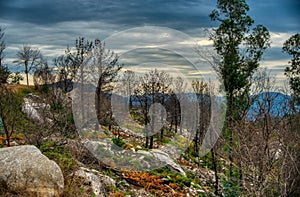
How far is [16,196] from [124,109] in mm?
11103

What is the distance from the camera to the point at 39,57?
113 ft

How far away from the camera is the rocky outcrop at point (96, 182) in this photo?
413 inches

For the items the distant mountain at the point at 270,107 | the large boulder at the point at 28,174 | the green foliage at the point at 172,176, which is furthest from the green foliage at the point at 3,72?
the distant mountain at the point at 270,107

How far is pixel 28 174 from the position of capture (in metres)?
7.65

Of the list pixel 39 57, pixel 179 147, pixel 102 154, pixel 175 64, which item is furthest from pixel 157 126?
pixel 39 57

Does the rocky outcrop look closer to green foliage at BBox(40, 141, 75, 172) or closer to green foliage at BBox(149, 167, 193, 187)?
green foliage at BBox(40, 141, 75, 172)

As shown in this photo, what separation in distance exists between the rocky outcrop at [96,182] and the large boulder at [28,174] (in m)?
2.27

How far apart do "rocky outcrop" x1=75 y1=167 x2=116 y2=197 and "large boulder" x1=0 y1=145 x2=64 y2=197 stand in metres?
2.27

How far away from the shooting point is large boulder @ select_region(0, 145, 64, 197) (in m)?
7.57

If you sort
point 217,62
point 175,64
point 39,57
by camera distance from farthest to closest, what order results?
point 39,57, point 217,62, point 175,64

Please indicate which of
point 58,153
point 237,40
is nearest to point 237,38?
point 237,40

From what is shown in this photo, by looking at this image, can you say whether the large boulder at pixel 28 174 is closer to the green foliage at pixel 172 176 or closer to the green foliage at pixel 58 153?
the green foliage at pixel 58 153

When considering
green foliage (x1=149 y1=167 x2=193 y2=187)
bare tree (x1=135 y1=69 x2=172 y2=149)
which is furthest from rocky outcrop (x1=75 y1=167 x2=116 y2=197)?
bare tree (x1=135 y1=69 x2=172 y2=149)

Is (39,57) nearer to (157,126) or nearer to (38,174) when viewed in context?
(157,126)
